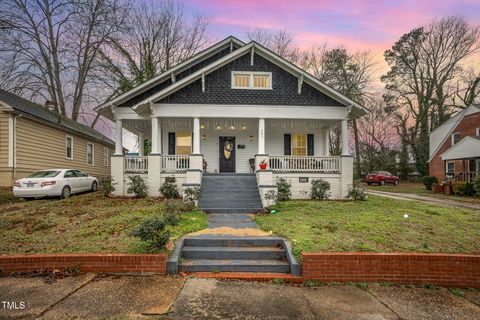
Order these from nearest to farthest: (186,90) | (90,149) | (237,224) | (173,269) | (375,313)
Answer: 1. (375,313)
2. (173,269)
3. (237,224)
4. (186,90)
5. (90,149)

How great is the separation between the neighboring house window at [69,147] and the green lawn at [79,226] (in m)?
9.06

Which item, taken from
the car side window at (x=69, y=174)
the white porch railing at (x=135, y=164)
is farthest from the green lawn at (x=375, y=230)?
the car side window at (x=69, y=174)

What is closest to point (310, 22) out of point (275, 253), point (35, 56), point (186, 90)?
point (186, 90)

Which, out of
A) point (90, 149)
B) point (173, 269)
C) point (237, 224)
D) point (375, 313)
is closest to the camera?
point (375, 313)

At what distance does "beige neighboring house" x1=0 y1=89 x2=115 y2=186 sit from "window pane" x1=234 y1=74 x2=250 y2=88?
38.2 ft

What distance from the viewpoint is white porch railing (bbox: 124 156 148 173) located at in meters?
13.4

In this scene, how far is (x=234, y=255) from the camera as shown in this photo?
556cm

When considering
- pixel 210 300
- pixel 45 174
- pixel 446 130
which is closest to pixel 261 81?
pixel 45 174

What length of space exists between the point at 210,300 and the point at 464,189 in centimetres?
2084

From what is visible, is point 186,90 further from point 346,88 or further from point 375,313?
point 346,88

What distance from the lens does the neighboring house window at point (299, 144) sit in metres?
16.2

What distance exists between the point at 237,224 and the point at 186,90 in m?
7.77

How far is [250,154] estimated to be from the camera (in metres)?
16.2

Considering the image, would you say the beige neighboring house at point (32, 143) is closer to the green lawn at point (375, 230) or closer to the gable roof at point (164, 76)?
the gable roof at point (164, 76)
